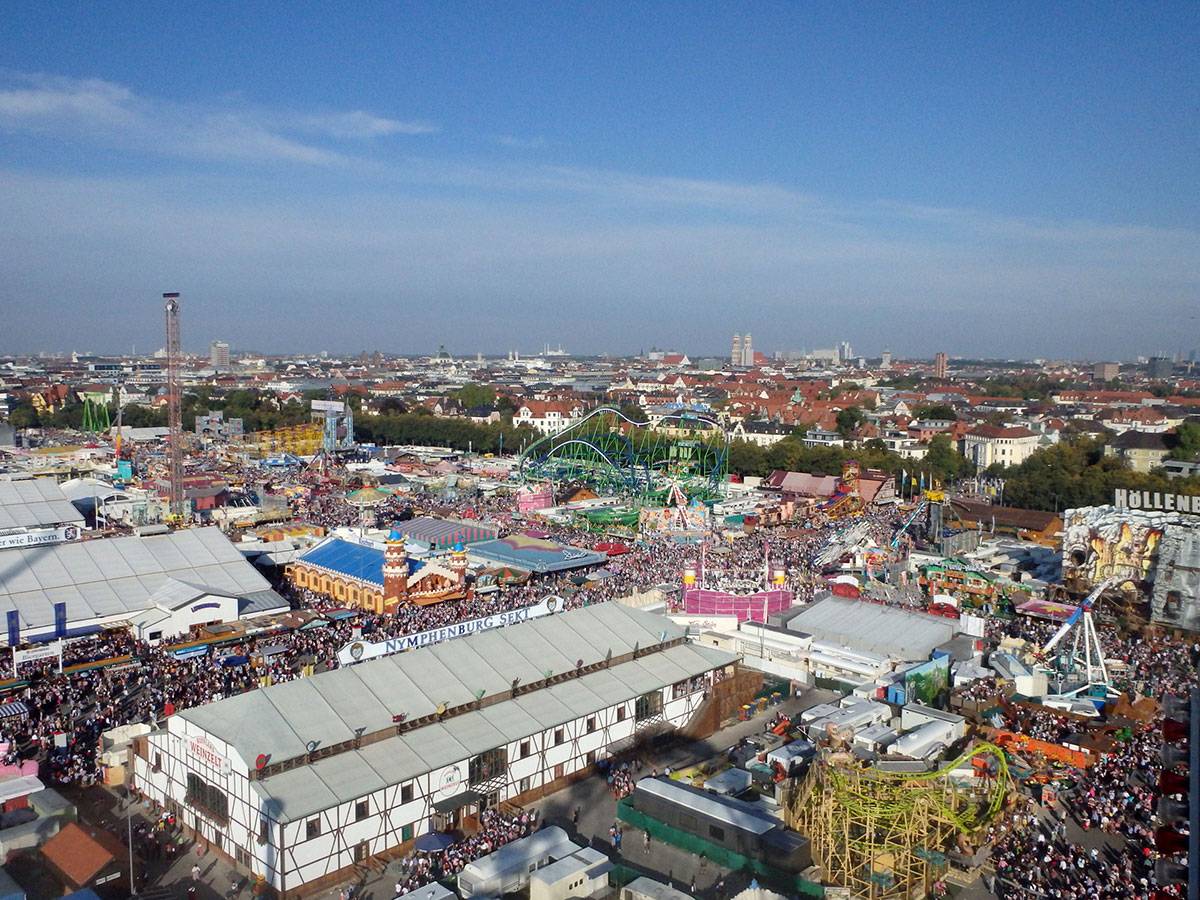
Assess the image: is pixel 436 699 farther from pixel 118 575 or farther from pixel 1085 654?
pixel 1085 654

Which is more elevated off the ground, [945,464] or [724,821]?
[724,821]

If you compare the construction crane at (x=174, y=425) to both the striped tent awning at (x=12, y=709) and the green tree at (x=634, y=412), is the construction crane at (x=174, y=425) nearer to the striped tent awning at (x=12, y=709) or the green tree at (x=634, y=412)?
the striped tent awning at (x=12, y=709)

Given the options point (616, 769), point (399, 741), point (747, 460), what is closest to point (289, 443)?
point (747, 460)

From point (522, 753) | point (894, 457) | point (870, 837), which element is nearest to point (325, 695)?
point (522, 753)

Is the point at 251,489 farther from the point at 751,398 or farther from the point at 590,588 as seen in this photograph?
the point at 751,398

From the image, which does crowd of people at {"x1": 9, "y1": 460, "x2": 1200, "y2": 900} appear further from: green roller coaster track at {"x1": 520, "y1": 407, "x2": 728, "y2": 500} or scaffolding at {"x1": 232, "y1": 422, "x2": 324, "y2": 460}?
scaffolding at {"x1": 232, "y1": 422, "x2": 324, "y2": 460}

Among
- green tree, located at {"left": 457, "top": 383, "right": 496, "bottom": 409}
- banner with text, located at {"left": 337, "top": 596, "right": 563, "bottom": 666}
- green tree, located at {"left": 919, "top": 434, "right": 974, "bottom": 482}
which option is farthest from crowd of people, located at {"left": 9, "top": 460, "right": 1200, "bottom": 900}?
green tree, located at {"left": 457, "top": 383, "right": 496, "bottom": 409}
